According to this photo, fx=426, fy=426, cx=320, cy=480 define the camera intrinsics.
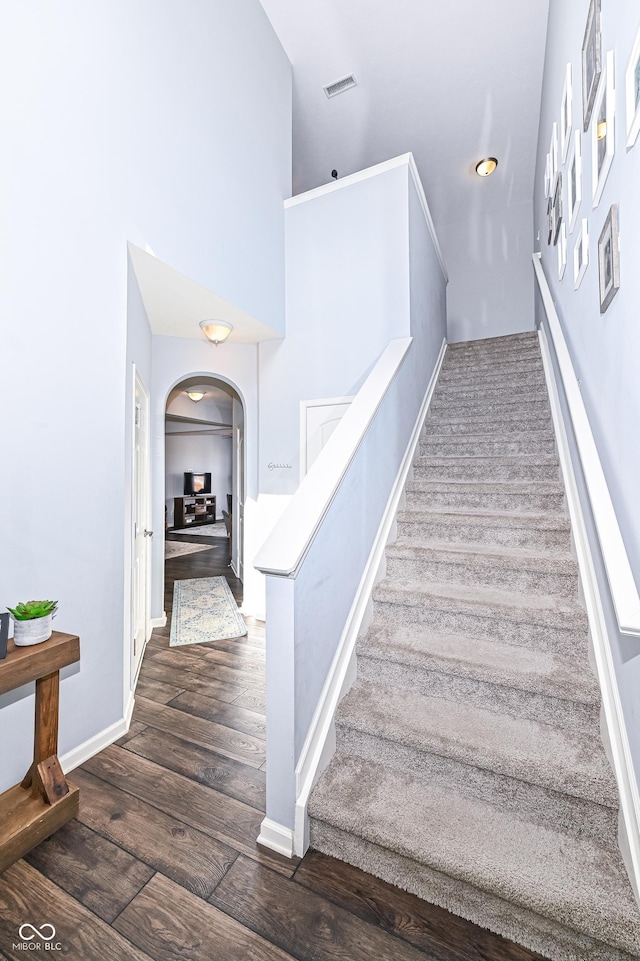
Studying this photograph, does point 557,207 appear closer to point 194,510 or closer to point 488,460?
point 488,460

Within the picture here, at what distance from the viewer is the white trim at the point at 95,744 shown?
6.51ft

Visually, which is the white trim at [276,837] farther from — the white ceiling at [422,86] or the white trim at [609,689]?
the white ceiling at [422,86]

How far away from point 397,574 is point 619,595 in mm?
1307

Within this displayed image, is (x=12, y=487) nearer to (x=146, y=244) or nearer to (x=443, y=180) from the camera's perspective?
(x=146, y=244)

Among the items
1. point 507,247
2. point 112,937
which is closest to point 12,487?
point 112,937

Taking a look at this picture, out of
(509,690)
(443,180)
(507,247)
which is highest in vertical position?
(443,180)

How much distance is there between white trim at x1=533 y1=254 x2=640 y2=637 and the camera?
1.12 meters

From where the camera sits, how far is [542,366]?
13.1 feet

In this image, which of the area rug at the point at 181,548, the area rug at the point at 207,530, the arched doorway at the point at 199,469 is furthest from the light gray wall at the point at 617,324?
the area rug at the point at 207,530

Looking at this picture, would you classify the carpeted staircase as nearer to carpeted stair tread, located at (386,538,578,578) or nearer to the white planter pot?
carpeted stair tread, located at (386,538,578,578)

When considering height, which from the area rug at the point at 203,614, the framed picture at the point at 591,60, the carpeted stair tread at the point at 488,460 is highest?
the framed picture at the point at 591,60

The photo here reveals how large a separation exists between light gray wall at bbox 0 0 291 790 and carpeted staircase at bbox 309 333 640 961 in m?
1.38

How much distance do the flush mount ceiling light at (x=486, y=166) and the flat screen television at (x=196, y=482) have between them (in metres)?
9.04

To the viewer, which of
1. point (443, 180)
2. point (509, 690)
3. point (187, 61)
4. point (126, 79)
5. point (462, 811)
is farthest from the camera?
point (443, 180)
